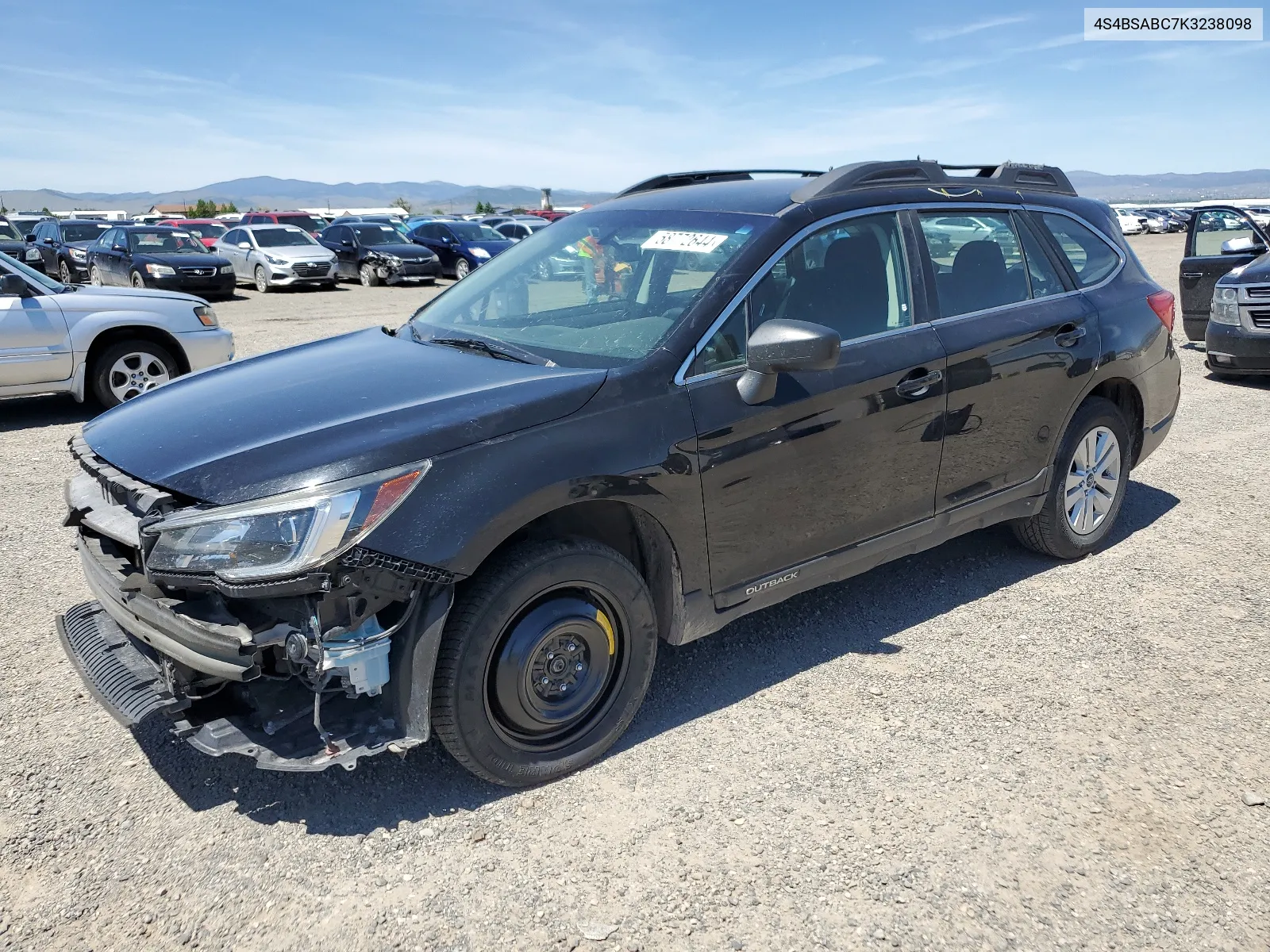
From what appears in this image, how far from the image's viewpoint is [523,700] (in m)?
3.04

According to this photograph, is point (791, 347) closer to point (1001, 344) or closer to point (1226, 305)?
point (1001, 344)

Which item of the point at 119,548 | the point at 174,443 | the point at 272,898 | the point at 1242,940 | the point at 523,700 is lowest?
the point at 1242,940

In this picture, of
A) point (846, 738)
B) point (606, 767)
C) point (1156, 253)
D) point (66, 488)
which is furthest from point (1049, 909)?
point (1156, 253)

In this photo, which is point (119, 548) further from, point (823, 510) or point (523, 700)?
point (823, 510)

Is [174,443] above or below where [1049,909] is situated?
above

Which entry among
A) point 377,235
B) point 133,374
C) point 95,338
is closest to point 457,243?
point 377,235

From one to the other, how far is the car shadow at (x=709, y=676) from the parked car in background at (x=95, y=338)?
5.53 m

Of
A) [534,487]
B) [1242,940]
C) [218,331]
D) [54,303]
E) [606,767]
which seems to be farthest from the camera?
[218,331]

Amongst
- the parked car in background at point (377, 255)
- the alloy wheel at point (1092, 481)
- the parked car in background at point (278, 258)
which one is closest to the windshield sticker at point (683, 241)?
the alloy wheel at point (1092, 481)

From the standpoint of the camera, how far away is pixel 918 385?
12.7 ft

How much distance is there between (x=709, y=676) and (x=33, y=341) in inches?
266

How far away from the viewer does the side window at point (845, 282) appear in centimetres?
359

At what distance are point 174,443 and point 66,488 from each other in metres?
0.71

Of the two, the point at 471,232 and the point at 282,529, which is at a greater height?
the point at 471,232
